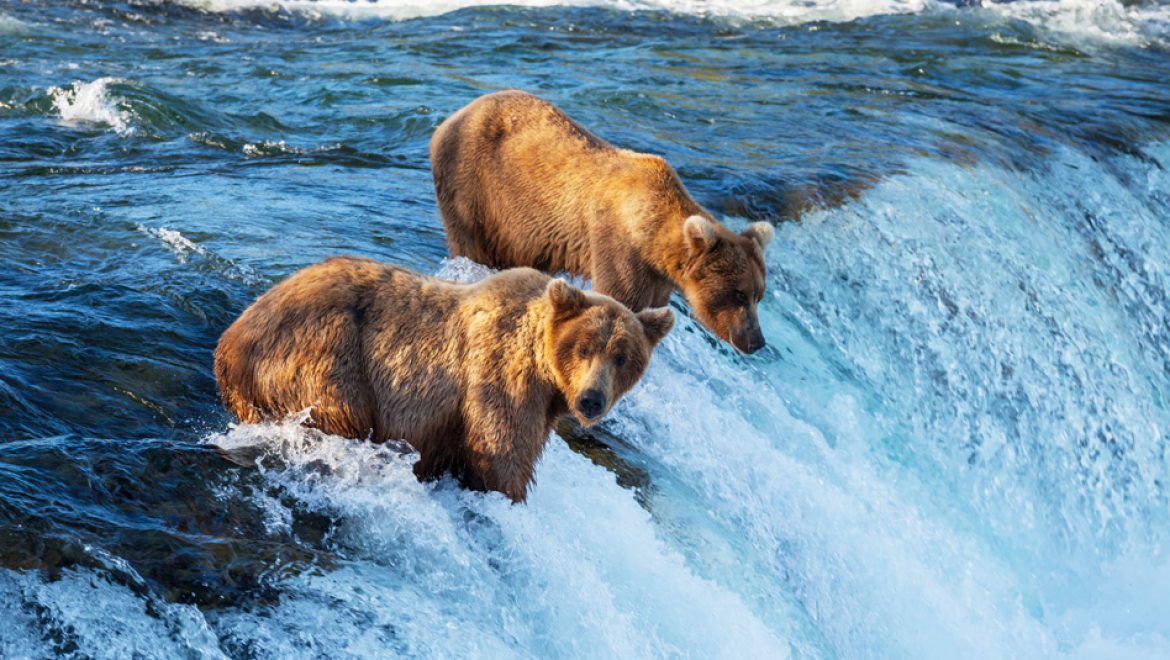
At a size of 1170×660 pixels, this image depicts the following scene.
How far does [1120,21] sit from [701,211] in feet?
48.8

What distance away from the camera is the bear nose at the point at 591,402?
4816mm

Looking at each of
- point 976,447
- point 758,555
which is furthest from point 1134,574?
point 758,555

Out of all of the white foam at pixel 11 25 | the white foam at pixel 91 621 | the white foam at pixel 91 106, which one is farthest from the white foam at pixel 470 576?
the white foam at pixel 11 25

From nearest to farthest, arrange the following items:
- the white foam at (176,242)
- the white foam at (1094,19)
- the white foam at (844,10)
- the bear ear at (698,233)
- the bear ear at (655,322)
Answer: the bear ear at (655,322) → the bear ear at (698,233) → the white foam at (176,242) → the white foam at (1094,19) → the white foam at (844,10)

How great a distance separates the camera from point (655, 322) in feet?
17.2

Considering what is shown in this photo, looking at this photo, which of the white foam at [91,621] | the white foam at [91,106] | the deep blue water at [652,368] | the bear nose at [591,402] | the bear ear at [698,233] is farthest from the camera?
the white foam at [91,106]

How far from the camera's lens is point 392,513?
4863mm

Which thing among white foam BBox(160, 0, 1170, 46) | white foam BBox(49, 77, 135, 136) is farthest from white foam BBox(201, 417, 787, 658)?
white foam BBox(160, 0, 1170, 46)

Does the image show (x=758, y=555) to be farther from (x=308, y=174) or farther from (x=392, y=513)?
(x=308, y=174)

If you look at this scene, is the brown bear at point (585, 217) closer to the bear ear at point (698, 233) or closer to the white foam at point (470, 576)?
the bear ear at point (698, 233)

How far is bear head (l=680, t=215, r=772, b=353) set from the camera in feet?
23.0

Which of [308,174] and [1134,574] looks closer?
[1134,574]

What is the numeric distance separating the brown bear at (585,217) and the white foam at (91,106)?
427cm

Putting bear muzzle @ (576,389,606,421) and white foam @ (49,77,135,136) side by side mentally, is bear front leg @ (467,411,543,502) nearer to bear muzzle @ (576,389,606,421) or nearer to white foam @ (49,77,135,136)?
bear muzzle @ (576,389,606,421)
